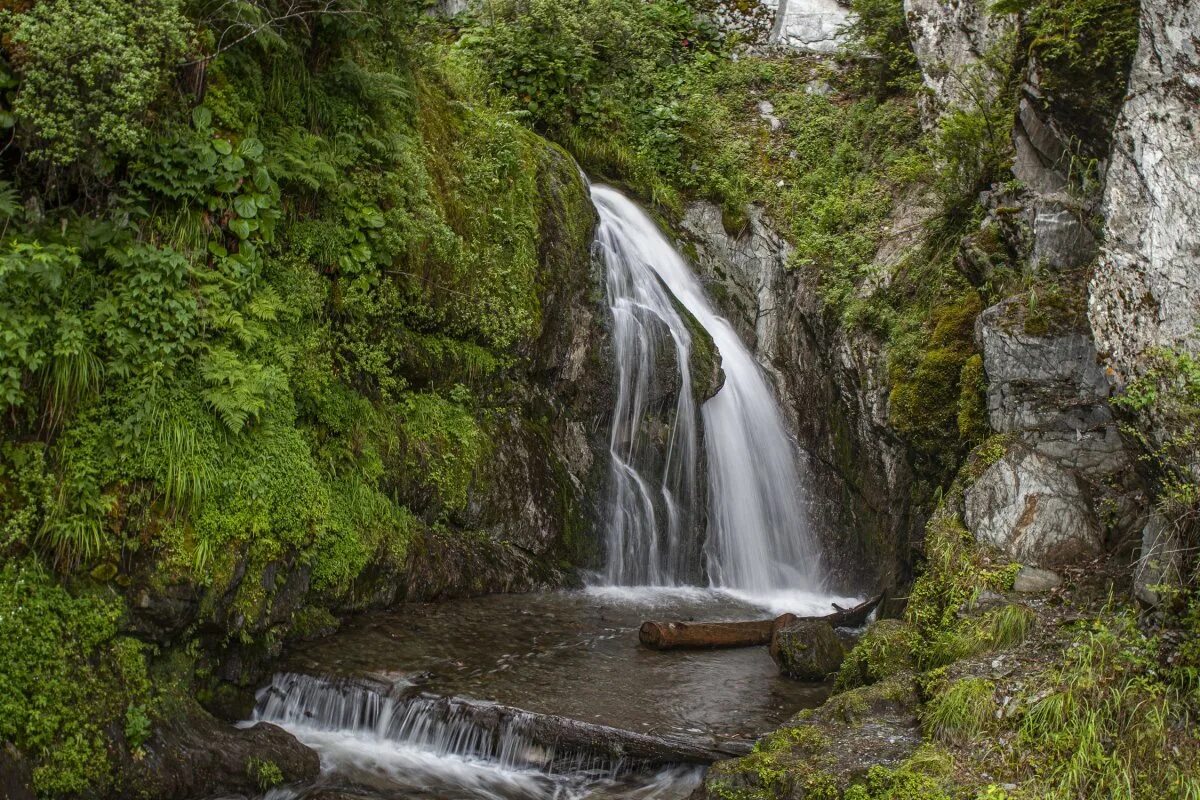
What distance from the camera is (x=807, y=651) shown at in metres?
7.92

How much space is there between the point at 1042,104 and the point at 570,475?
20.6ft

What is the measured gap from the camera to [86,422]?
18.6 ft

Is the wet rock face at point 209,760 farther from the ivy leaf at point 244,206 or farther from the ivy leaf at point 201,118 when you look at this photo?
the ivy leaf at point 201,118

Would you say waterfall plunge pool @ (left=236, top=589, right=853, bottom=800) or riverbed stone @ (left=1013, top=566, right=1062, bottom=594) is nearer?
waterfall plunge pool @ (left=236, top=589, right=853, bottom=800)

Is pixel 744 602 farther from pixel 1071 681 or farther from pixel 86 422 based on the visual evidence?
pixel 86 422

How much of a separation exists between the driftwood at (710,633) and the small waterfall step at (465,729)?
74.6 inches

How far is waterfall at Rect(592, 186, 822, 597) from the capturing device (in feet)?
35.1

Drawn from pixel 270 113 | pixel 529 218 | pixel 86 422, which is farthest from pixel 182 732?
pixel 529 218

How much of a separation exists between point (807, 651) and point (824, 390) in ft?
16.8

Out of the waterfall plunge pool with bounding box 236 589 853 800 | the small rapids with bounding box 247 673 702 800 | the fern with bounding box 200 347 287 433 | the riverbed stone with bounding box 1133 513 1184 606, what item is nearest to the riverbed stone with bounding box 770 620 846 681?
the waterfall plunge pool with bounding box 236 589 853 800

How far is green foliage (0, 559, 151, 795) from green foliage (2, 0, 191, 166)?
2.78m

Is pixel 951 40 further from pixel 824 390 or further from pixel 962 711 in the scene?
pixel 962 711

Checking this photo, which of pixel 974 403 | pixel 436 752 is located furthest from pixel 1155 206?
pixel 436 752

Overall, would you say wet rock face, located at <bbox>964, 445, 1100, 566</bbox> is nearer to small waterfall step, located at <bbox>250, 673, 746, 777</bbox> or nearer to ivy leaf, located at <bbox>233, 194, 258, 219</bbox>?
small waterfall step, located at <bbox>250, 673, 746, 777</bbox>
